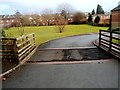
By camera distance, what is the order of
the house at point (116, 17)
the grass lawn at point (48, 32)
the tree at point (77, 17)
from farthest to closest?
the tree at point (77, 17) < the house at point (116, 17) < the grass lawn at point (48, 32)

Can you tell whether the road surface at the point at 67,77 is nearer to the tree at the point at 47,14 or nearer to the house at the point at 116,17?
the house at the point at 116,17

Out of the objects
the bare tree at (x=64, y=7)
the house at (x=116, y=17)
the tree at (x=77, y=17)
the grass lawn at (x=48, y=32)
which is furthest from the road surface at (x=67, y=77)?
the tree at (x=77, y=17)

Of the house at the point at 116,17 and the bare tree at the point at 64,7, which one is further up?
the bare tree at the point at 64,7

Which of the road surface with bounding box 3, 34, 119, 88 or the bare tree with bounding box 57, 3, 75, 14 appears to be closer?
the road surface with bounding box 3, 34, 119, 88

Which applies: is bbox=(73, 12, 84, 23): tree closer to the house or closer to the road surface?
the house

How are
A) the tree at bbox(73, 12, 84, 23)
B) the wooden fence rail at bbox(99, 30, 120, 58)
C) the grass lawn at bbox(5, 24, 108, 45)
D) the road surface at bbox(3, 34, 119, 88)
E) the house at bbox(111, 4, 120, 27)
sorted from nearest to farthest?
the road surface at bbox(3, 34, 119, 88), the wooden fence rail at bbox(99, 30, 120, 58), the grass lawn at bbox(5, 24, 108, 45), the house at bbox(111, 4, 120, 27), the tree at bbox(73, 12, 84, 23)

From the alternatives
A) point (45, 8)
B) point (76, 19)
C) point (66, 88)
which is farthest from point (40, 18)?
point (66, 88)

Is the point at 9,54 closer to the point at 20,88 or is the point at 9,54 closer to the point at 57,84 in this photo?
the point at 20,88

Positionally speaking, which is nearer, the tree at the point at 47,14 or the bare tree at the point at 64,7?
the bare tree at the point at 64,7

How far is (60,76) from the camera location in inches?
136

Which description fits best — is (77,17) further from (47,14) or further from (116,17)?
(116,17)

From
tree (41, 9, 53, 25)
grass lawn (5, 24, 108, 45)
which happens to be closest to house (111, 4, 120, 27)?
grass lawn (5, 24, 108, 45)

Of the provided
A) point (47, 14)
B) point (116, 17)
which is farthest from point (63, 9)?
point (47, 14)

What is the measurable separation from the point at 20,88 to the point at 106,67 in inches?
121
